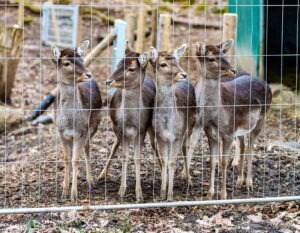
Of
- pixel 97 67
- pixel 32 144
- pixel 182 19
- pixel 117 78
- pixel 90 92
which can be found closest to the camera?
pixel 117 78

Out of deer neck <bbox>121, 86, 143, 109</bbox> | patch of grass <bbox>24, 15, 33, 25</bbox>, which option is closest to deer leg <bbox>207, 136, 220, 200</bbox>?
deer neck <bbox>121, 86, 143, 109</bbox>

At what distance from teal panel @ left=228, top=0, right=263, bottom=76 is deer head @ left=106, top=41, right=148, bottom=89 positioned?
4967mm

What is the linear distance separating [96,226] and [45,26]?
1219 cm

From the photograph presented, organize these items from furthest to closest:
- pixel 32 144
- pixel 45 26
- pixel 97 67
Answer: pixel 45 26 → pixel 97 67 → pixel 32 144

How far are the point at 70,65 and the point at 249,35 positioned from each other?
232 inches

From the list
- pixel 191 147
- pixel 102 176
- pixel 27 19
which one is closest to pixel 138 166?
pixel 191 147

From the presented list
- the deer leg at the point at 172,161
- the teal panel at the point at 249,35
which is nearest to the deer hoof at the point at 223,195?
the deer leg at the point at 172,161

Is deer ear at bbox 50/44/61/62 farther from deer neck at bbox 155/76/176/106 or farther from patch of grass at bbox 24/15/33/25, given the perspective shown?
patch of grass at bbox 24/15/33/25

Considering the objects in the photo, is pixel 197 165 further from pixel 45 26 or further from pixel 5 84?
pixel 45 26

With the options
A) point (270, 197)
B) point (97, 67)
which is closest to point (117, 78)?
point (270, 197)

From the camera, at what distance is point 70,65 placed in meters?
8.16

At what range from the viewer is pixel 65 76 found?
27.0ft

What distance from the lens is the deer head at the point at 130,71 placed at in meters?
8.16

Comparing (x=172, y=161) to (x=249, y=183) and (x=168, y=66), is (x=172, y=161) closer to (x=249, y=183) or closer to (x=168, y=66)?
(x=168, y=66)
